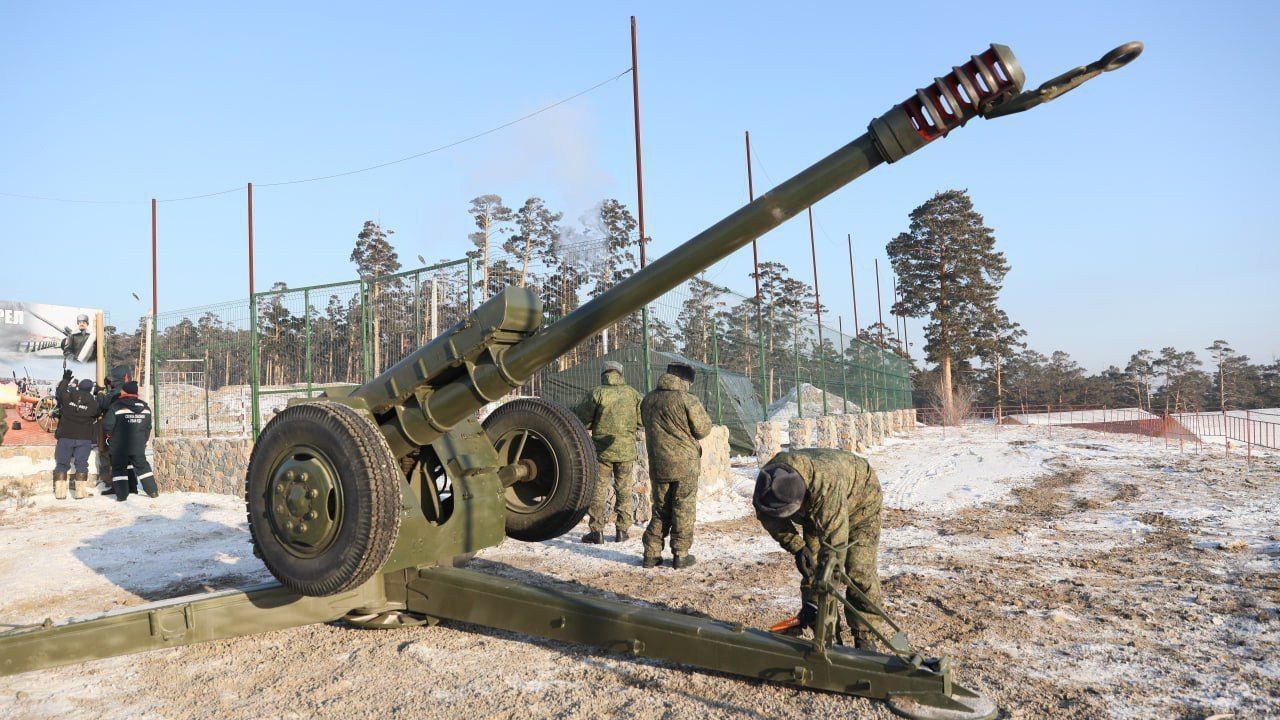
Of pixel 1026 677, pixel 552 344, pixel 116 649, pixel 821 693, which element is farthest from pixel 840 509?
pixel 116 649

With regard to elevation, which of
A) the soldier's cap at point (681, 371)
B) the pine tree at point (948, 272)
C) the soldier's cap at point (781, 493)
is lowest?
the soldier's cap at point (781, 493)

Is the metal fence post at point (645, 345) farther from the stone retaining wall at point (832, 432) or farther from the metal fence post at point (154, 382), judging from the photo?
the metal fence post at point (154, 382)

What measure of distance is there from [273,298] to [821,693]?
32.7 ft

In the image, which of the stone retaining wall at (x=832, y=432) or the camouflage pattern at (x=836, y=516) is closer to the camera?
the camouflage pattern at (x=836, y=516)

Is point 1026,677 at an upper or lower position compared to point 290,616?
lower

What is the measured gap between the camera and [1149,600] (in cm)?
475

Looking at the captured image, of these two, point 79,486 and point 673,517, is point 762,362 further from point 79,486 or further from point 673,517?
point 79,486

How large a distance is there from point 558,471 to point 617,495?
122 inches

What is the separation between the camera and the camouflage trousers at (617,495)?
24.0 ft

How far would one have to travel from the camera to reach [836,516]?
365 centimetres

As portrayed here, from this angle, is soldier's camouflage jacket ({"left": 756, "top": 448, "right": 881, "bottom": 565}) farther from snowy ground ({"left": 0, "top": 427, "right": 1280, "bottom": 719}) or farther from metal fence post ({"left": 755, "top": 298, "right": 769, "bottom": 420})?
metal fence post ({"left": 755, "top": 298, "right": 769, "bottom": 420})

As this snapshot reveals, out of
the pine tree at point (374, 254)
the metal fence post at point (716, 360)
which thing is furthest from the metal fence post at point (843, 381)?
the pine tree at point (374, 254)

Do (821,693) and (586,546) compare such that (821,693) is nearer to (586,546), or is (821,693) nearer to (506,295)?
(506,295)

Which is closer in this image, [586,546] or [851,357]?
[586,546]
